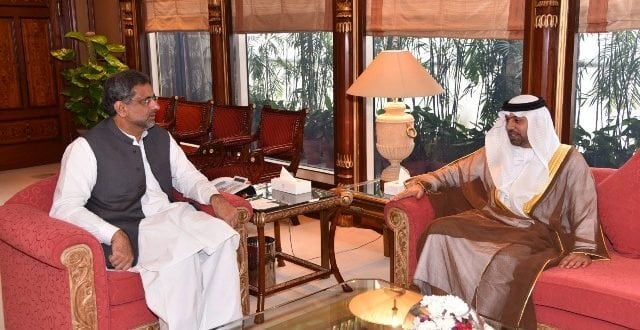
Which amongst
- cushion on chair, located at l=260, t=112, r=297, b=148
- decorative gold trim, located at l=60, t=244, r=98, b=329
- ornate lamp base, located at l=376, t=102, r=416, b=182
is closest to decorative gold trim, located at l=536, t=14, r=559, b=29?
ornate lamp base, located at l=376, t=102, r=416, b=182

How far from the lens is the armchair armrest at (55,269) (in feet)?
9.14

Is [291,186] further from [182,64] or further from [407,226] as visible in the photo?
[182,64]

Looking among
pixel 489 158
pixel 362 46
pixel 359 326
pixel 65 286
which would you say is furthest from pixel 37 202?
pixel 362 46

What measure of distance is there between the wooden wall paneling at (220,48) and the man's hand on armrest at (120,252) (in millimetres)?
3859

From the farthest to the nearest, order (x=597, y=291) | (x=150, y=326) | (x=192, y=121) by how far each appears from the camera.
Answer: (x=192, y=121), (x=150, y=326), (x=597, y=291)

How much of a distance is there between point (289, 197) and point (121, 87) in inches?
45.5

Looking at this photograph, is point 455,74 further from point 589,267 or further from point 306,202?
point 589,267

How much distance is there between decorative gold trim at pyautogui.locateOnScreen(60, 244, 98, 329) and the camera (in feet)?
9.12

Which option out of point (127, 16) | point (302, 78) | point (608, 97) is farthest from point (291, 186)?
point (127, 16)

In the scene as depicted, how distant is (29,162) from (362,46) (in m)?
5.18

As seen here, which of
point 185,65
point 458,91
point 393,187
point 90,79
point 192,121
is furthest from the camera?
point 185,65

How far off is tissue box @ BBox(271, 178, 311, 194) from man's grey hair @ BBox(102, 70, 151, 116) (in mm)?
1076

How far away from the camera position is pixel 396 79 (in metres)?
3.99

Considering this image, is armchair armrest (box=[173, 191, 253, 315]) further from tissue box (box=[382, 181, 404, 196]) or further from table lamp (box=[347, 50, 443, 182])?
table lamp (box=[347, 50, 443, 182])
